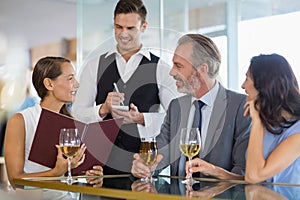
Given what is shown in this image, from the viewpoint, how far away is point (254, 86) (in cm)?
196

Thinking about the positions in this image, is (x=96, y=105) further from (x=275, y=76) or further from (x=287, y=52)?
(x=287, y=52)

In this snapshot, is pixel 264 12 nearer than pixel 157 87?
No

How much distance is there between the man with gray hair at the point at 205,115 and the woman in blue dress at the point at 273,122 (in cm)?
15

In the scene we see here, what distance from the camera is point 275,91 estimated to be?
1.90 m

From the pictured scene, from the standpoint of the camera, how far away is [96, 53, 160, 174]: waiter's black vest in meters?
2.58

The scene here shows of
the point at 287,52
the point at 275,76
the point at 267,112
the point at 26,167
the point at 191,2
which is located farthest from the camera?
the point at 191,2

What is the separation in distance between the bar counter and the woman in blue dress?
3.0 inches

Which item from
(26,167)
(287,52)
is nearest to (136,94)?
(26,167)

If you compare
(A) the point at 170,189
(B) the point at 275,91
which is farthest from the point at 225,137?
A: (A) the point at 170,189

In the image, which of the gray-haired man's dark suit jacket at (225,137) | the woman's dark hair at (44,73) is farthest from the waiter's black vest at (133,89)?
the gray-haired man's dark suit jacket at (225,137)

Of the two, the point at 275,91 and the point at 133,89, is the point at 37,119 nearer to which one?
the point at 133,89

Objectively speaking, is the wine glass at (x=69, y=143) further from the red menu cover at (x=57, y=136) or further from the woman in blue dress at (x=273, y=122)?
the woman in blue dress at (x=273, y=122)

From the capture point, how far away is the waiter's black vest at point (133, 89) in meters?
2.58

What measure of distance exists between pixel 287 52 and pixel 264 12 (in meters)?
0.40
